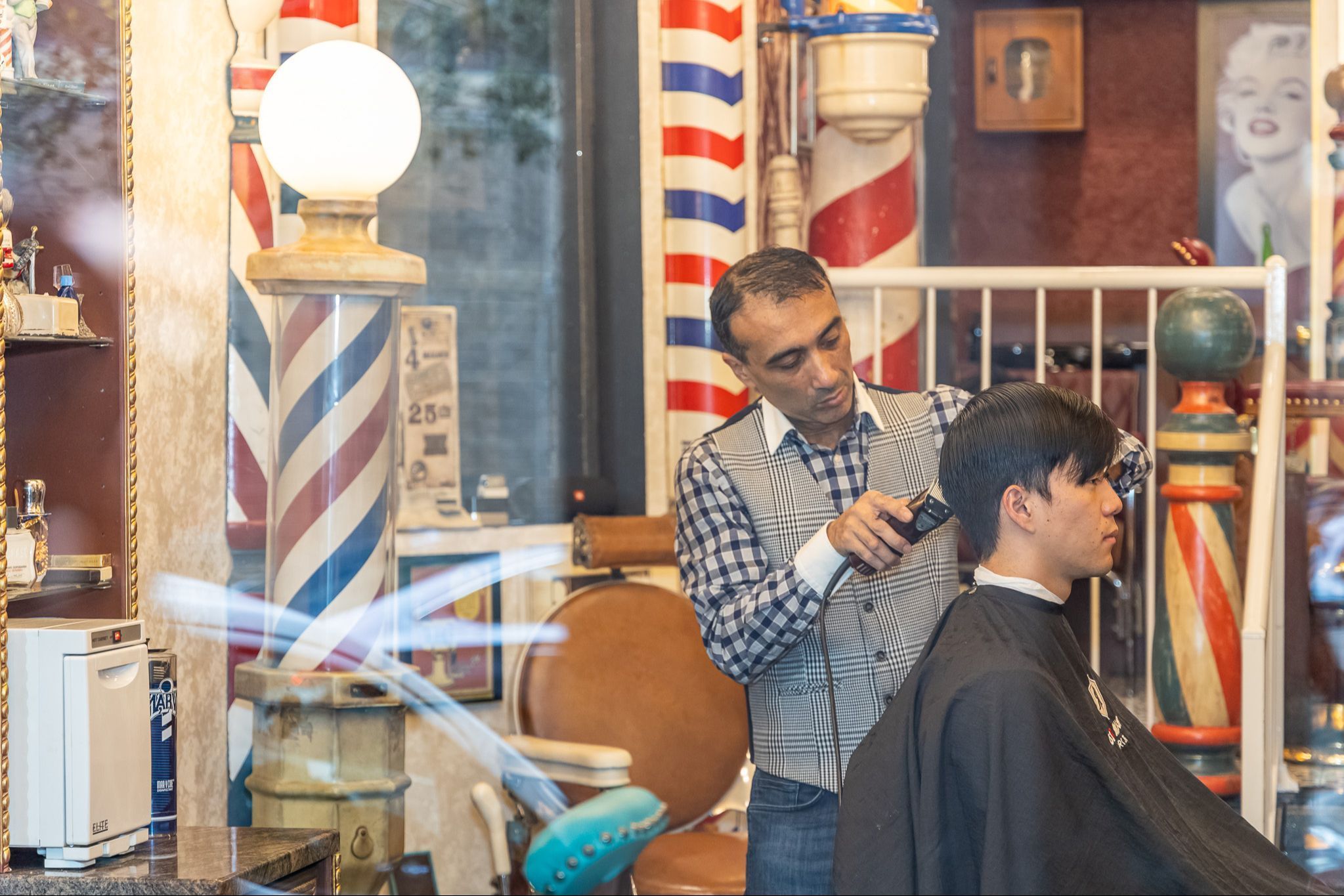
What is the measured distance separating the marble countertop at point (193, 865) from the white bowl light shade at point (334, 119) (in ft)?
3.43

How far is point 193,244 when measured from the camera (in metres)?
2.66

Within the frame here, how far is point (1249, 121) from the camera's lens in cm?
548

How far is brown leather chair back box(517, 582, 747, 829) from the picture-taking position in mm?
2941

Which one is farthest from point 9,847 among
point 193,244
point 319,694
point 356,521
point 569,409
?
point 569,409

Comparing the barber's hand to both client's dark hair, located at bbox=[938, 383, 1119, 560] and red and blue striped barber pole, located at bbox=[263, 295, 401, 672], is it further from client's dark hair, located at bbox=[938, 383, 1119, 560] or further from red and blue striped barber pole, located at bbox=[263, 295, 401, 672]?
red and blue striped barber pole, located at bbox=[263, 295, 401, 672]

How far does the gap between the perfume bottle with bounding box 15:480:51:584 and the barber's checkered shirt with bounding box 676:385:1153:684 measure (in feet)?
3.04

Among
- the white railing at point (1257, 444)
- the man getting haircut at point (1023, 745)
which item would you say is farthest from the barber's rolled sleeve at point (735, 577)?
the white railing at point (1257, 444)

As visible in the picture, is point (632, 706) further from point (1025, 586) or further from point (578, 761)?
point (1025, 586)

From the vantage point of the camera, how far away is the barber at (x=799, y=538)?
191cm

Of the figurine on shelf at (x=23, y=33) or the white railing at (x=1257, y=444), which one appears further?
the white railing at (x=1257, y=444)

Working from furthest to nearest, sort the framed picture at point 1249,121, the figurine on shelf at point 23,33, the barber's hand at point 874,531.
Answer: the framed picture at point 1249,121, the figurine on shelf at point 23,33, the barber's hand at point 874,531

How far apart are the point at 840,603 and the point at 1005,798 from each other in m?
0.43

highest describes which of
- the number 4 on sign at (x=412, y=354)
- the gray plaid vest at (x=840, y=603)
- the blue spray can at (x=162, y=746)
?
the number 4 on sign at (x=412, y=354)

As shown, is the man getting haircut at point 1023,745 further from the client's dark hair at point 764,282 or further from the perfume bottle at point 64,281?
the perfume bottle at point 64,281
